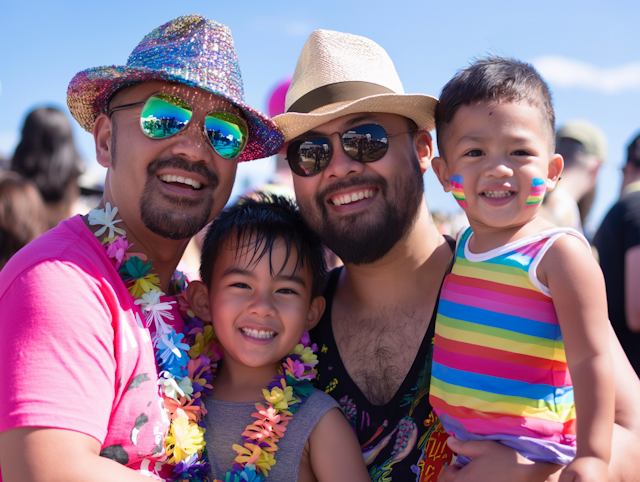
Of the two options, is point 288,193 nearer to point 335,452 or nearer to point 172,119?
point 172,119

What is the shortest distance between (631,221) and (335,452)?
2.95 metres

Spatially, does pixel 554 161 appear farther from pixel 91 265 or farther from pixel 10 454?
pixel 10 454

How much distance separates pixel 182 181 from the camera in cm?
236

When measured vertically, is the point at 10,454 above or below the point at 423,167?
below

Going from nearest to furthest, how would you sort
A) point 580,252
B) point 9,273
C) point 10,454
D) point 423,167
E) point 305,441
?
point 10,454, point 580,252, point 9,273, point 305,441, point 423,167

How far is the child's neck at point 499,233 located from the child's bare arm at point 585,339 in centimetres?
15

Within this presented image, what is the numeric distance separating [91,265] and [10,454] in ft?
2.20

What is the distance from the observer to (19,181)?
432cm

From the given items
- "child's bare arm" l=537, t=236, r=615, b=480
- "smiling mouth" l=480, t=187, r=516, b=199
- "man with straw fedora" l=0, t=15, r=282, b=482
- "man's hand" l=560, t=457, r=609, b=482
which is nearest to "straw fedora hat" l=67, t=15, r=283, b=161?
"man with straw fedora" l=0, t=15, r=282, b=482

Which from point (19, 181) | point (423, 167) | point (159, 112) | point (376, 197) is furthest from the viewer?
point (19, 181)

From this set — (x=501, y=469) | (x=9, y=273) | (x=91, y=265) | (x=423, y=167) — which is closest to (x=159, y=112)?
(x=91, y=265)

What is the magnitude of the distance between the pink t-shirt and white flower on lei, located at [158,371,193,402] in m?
0.06

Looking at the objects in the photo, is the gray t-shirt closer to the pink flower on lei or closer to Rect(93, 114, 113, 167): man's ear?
the pink flower on lei

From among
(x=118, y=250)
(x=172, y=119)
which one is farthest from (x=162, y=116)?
(x=118, y=250)
